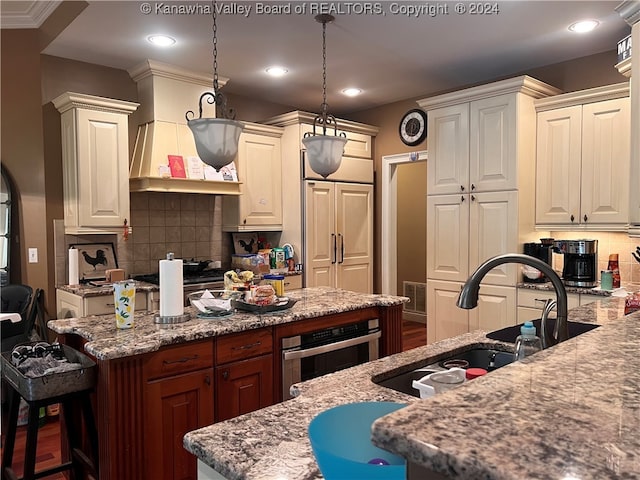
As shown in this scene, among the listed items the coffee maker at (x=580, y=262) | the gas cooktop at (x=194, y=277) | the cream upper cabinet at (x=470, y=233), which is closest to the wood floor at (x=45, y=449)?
the gas cooktop at (x=194, y=277)

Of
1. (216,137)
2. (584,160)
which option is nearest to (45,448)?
(216,137)

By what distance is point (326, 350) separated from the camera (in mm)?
2545

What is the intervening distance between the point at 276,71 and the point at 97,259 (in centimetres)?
220

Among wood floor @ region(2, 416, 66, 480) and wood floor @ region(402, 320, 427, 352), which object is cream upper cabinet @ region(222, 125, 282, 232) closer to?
wood floor @ region(402, 320, 427, 352)

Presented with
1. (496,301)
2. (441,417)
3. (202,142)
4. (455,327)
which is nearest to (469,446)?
(441,417)

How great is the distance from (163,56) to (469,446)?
3931mm

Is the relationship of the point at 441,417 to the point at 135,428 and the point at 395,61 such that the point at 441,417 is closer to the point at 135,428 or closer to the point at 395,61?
the point at 135,428

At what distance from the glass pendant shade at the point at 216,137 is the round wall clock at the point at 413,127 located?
304cm

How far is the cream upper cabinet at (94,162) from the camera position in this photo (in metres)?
3.62

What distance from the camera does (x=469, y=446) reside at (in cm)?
54

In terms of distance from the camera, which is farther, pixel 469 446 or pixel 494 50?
pixel 494 50

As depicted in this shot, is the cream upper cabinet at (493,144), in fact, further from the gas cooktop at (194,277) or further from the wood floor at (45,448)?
the wood floor at (45,448)

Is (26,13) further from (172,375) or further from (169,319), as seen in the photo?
(172,375)

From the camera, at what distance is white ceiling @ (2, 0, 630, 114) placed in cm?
305
